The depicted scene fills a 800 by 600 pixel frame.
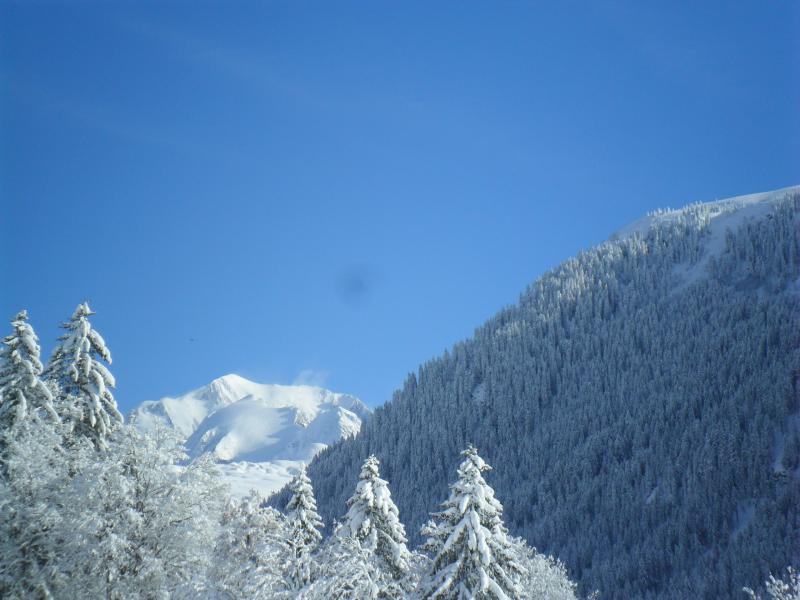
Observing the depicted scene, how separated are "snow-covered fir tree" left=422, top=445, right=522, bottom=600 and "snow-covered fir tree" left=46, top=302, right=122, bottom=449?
1944cm

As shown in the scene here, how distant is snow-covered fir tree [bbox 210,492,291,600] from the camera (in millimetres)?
Result: 26938

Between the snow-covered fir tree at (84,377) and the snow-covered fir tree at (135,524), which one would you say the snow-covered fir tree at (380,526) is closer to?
the snow-covered fir tree at (135,524)

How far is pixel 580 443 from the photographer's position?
→ 644 feet

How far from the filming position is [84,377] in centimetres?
4100

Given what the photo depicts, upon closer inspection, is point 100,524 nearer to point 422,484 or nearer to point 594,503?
point 594,503

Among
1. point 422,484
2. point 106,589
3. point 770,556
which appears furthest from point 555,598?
point 422,484

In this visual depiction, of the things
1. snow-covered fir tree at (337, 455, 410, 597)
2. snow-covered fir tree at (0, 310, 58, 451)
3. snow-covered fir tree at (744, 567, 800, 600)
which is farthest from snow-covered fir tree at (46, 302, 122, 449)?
snow-covered fir tree at (744, 567, 800, 600)

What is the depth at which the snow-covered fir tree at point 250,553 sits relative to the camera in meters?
26.9

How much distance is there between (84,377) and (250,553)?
47.5 ft

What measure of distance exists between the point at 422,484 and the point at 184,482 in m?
163

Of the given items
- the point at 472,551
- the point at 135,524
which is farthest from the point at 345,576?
the point at 135,524

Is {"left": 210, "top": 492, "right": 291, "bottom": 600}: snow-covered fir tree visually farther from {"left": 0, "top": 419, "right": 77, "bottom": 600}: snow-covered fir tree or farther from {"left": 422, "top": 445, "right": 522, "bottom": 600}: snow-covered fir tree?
{"left": 0, "top": 419, "right": 77, "bottom": 600}: snow-covered fir tree

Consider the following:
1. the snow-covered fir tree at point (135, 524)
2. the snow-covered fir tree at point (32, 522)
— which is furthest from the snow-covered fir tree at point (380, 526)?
the snow-covered fir tree at point (32, 522)

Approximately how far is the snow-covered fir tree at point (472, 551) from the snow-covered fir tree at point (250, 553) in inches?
251
